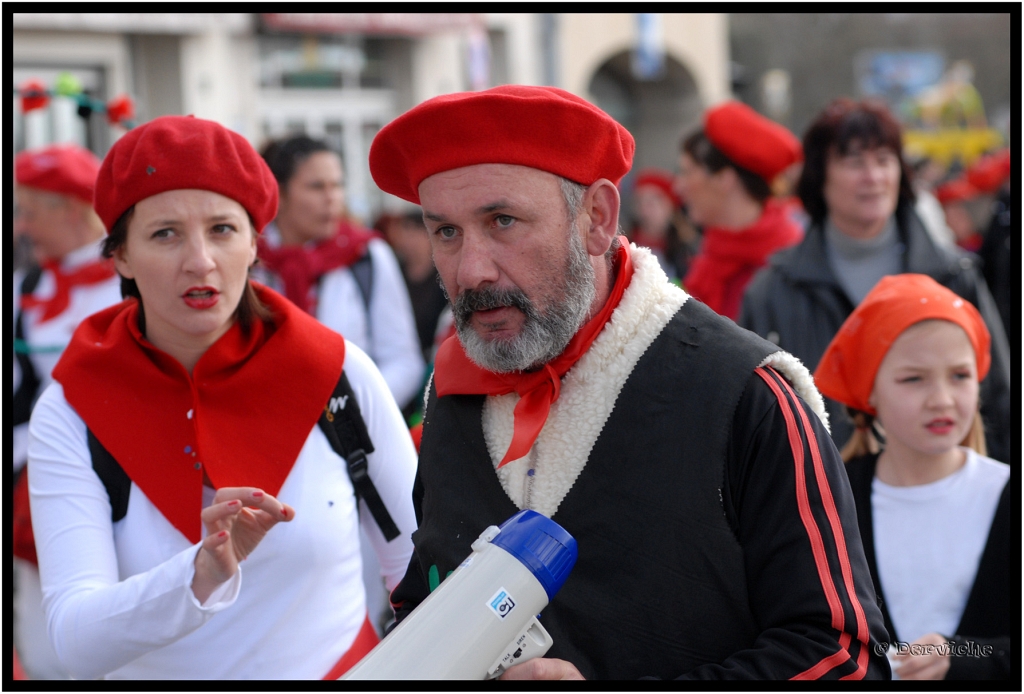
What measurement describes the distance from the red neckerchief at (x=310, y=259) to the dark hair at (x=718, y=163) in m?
1.66

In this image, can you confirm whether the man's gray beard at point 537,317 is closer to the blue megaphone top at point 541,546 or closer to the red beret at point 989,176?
the blue megaphone top at point 541,546

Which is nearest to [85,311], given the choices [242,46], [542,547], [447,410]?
[447,410]

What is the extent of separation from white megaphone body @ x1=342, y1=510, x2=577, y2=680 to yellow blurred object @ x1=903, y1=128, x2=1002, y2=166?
946 inches

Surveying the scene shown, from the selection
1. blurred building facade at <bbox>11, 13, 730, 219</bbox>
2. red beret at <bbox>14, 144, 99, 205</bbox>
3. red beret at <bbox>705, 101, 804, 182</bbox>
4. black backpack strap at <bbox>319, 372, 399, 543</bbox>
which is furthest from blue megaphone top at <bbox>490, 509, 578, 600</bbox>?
blurred building facade at <bbox>11, 13, 730, 219</bbox>

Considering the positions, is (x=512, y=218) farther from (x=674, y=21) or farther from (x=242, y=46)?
(x=674, y=21)

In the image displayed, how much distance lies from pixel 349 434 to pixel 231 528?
0.50m

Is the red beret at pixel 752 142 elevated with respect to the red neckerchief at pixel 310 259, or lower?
elevated

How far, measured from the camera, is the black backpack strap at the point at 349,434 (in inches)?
103

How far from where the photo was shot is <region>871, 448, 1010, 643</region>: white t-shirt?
294 cm

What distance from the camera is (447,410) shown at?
2.16 metres

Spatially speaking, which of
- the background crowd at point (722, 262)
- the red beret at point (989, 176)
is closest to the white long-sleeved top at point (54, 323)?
the background crowd at point (722, 262)

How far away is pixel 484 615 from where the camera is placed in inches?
67.4

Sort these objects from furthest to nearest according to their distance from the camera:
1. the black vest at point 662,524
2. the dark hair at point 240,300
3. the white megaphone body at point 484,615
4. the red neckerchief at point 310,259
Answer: the red neckerchief at point 310,259, the dark hair at point 240,300, the black vest at point 662,524, the white megaphone body at point 484,615

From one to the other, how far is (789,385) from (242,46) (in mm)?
14914
